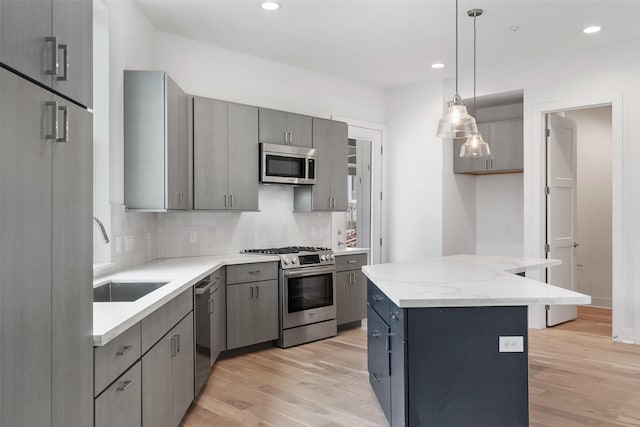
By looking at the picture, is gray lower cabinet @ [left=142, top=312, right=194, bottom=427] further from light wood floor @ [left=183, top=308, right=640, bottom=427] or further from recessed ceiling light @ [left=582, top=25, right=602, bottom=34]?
recessed ceiling light @ [left=582, top=25, right=602, bottom=34]

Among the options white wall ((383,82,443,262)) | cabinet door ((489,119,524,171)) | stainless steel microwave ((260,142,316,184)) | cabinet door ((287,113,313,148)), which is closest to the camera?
stainless steel microwave ((260,142,316,184))

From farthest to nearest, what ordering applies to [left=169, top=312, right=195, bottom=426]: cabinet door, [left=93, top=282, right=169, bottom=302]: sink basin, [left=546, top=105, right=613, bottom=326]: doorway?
[left=546, top=105, right=613, bottom=326]: doorway, [left=93, top=282, right=169, bottom=302]: sink basin, [left=169, top=312, right=195, bottom=426]: cabinet door

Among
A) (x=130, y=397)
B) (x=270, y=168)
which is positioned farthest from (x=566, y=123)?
(x=130, y=397)

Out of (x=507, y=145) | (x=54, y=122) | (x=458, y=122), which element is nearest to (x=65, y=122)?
(x=54, y=122)

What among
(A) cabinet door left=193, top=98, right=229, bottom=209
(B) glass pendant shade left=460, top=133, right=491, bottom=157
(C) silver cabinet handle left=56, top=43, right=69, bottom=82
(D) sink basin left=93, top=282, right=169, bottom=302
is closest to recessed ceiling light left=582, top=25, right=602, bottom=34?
(B) glass pendant shade left=460, top=133, right=491, bottom=157

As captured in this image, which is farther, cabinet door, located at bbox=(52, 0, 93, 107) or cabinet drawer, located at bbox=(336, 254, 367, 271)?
cabinet drawer, located at bbox=(336, 254, 367, 271)

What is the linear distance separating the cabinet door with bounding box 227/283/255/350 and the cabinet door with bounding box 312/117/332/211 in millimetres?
1334

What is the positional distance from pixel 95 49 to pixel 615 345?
5.17 metres

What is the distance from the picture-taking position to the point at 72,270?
1.53 meters

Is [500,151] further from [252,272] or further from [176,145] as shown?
[176,145]

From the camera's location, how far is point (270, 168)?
15.4 feet

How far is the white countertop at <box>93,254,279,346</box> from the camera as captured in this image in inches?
71.7

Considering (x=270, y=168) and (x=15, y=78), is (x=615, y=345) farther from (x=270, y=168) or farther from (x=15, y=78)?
(x=15, y=78)

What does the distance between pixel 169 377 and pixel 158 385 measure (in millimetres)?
177
